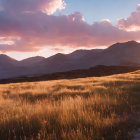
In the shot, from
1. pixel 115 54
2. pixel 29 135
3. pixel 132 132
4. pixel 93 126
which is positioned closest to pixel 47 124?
pixel 29 135

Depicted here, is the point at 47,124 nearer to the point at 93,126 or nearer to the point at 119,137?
the point at 93,126

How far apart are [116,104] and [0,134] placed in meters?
3.02

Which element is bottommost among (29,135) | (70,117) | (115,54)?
(29,135)

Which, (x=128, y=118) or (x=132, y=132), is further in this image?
(x=128, y=118)

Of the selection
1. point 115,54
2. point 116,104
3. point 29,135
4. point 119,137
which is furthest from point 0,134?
point 115,54

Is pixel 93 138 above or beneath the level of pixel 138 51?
beneath

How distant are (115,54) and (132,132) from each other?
205 meters

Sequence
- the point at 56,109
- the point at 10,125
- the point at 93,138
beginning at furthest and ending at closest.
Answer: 1. the point at 56,109
2. the point at 10,125
3. the point at 93,138

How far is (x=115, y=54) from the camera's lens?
197 metres

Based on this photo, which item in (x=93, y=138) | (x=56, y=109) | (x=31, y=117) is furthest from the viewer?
(x=56, y=109)

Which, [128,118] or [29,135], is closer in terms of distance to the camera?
[29,135]

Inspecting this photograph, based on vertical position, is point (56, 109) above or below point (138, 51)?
below

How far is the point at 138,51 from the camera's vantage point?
631ft

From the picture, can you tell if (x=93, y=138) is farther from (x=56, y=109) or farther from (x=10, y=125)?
(x=10, y=125)
